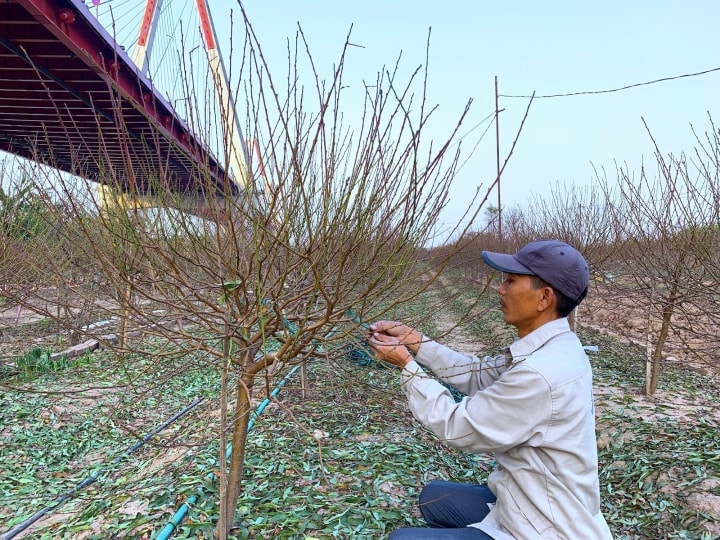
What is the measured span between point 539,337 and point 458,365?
39cm

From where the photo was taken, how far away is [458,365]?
198cm

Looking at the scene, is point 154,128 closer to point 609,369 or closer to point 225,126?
point 225,126

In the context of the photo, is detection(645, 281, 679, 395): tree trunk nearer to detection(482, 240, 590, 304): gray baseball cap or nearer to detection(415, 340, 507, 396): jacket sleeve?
detection(415, 340, 507, 396): jacket sleeve

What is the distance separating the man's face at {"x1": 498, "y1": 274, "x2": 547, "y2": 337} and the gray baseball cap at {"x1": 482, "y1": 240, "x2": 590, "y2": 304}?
1.9 inches

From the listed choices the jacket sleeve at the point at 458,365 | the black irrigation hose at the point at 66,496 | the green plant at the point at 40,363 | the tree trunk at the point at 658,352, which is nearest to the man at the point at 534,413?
the jacket sleeve at the point at 458,365

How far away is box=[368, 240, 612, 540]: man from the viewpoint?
1504 mm

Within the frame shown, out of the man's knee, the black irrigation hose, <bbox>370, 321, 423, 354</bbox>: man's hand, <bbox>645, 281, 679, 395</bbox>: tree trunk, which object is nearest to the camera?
<bbox>370, 321, 423, 354</bbox>: man's hand

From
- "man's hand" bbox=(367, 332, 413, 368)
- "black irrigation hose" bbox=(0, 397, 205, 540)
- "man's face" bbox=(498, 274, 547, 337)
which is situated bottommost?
"black irrigation hose" bbox=(0, 397, 205, 540)

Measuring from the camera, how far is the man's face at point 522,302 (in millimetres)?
1725

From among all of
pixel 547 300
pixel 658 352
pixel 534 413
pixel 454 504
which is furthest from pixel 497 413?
pixel 658 352

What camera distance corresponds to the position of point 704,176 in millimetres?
4047

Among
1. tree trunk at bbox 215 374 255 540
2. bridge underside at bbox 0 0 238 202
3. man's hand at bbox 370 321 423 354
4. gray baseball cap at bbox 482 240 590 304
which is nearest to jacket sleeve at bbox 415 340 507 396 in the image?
man's hand at bbox 370 321 423 354

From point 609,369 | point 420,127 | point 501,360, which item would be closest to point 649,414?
point 609,369

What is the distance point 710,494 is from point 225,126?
11.1 ft
